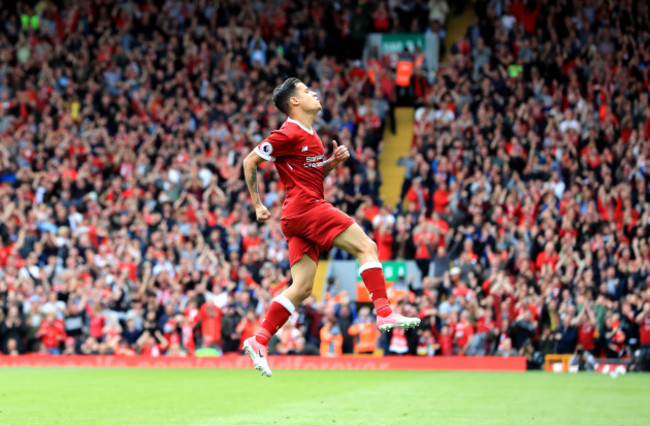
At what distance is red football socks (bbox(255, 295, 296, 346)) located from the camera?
31.4 feet

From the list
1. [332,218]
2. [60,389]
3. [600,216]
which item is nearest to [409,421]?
[332,218]

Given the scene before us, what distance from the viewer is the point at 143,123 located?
1105 inches

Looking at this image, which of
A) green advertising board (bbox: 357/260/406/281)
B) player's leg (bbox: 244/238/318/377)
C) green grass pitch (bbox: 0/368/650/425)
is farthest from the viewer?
green advertising board (bbox: 357/260/406/281)

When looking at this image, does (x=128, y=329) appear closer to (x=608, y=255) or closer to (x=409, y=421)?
(x=608, y=255)

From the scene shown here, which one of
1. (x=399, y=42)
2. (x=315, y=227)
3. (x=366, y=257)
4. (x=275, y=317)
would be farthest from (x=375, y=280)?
(x=399, y=42)

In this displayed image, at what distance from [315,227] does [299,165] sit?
61cm

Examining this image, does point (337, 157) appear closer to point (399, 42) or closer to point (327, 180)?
point (327, 180)

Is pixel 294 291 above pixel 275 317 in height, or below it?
above

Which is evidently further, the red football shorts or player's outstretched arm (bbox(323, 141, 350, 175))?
player's outstretched arm (bbox(323, 141, 350, 175))

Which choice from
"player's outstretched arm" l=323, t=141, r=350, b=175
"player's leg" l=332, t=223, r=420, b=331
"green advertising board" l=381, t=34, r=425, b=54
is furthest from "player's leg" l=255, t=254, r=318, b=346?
"green advertising board" l=381, t=34, r=425, b=54

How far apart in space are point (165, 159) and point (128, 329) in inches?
223

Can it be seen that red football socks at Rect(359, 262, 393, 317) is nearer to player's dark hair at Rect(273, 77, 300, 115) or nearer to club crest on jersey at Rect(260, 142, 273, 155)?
club crest on jersey at Rect(260, 142, 273, 155)

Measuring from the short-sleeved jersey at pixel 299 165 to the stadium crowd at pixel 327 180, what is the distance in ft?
38.8

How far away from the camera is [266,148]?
9195 millimetres
